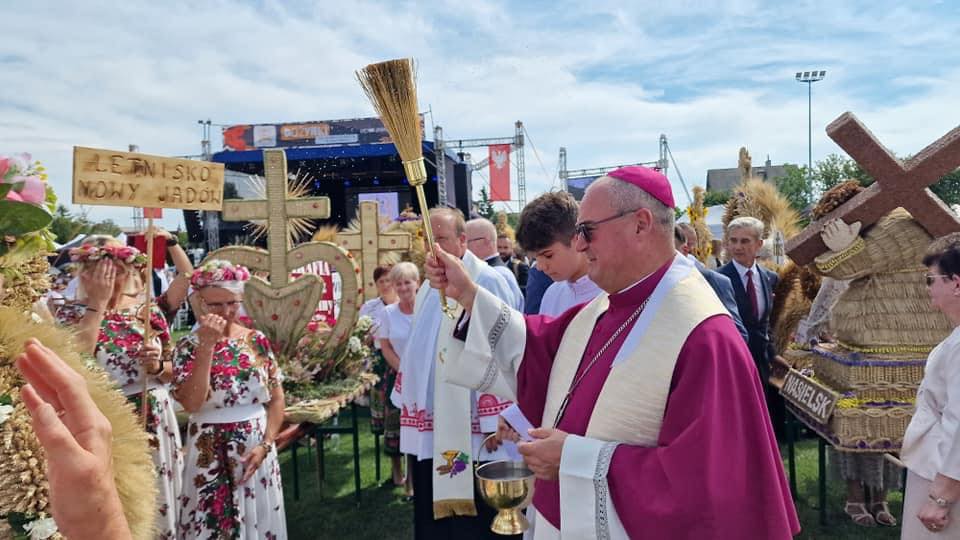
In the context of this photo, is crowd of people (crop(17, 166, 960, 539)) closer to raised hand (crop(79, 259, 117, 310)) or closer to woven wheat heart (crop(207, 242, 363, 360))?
raised hand (crop(79, 259, 117, 310))

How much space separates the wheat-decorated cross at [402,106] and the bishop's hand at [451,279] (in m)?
0.16

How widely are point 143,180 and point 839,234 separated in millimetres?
4082

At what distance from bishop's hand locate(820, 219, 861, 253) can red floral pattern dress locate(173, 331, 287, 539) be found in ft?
12.0

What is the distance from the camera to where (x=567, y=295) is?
3777mm

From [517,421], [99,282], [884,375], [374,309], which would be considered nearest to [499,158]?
[374,309]

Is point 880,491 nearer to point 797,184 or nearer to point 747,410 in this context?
point 747,410

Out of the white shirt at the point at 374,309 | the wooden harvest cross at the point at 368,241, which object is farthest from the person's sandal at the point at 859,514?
the wooden harvest cross at the point at 368,241

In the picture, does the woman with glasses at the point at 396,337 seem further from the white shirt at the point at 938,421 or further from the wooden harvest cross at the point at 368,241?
the white shirt at the point at 938,421

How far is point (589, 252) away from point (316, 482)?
5.18 metres

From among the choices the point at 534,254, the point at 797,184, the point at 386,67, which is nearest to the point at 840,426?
the point at 534,254

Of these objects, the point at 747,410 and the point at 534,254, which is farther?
the point at 534,254

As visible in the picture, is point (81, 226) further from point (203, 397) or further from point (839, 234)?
point (839, 234)

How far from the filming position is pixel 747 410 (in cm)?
186

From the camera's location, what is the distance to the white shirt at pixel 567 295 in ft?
11.9
